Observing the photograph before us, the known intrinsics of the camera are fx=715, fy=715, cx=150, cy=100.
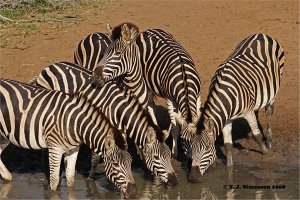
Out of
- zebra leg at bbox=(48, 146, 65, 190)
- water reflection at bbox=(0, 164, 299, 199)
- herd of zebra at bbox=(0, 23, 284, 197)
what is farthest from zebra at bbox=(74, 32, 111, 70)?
zebra leg at bbox=(48, 146, 65, 190)

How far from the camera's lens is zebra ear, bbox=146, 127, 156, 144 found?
9.62m

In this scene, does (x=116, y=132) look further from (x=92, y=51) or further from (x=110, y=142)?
(x=92, y=51)

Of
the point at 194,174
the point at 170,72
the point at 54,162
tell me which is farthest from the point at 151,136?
the point at 170,72

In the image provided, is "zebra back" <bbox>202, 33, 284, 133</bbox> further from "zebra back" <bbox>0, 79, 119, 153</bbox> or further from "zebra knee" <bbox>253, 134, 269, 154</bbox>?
"zebra back" <bbox>0, 79, 119, 153</bbox>

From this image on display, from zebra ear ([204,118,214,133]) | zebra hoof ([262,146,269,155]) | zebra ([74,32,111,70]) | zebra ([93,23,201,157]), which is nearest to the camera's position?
zebra ear ([204,118,214,133])

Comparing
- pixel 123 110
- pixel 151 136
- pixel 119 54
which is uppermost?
pixel 119 54

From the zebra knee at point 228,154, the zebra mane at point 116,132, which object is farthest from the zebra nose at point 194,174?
the zebra mane at point 116,132

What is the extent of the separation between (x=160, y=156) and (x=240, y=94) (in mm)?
1753

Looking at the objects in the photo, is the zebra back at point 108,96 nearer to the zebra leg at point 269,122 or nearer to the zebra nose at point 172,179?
the zebra nose at point 172,179

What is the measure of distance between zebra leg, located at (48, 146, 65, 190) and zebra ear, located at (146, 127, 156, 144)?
123 cm

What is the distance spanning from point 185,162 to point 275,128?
178cm

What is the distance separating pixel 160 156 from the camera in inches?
379

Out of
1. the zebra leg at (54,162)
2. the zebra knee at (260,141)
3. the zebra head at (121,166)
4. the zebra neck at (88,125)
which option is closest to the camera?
the zebra head at (121,166)

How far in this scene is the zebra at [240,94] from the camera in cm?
1005
